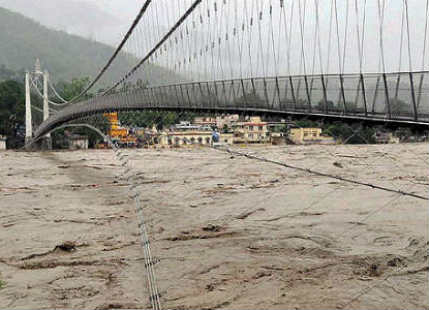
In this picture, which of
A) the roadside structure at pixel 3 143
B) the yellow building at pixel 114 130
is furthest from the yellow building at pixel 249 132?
the roadside structure at pixel 3 143

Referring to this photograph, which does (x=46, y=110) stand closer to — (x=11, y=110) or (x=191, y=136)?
(x=11, y=110)

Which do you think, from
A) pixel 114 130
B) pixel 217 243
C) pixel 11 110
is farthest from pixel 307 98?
pixel 11 110

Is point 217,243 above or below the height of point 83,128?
below

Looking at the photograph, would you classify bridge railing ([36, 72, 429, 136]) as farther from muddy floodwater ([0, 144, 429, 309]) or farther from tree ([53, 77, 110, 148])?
tree ([53, 77, 110, 148])

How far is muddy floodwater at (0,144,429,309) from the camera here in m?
8.38

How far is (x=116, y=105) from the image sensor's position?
24.6 m

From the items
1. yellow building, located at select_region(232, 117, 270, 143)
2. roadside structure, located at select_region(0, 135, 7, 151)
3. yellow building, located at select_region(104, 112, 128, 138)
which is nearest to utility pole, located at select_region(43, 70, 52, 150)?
roadside structure, located at select_region(0, 135, 7, 151)

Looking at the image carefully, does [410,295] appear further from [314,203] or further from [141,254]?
[314,203]

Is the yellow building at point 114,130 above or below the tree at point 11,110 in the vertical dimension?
below

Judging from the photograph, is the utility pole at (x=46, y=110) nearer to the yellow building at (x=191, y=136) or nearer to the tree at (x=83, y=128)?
the tree at (x=83, y=128)

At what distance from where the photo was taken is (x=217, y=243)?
11.8 m

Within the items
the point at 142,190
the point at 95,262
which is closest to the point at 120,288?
the point at 95,262

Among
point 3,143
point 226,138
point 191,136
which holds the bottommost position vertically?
point 3,143

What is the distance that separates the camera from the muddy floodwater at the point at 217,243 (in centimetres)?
838
